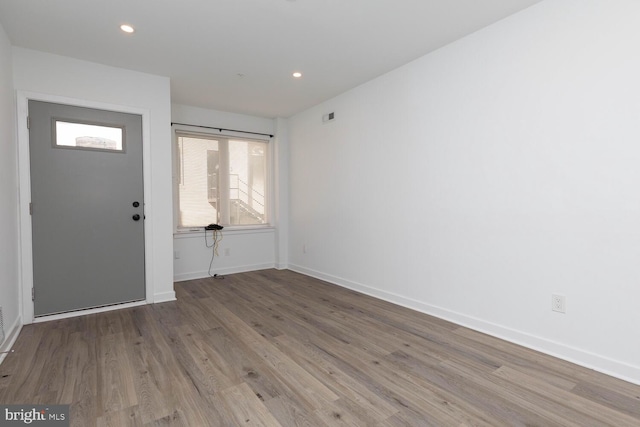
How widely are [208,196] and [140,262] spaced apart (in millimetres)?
1647

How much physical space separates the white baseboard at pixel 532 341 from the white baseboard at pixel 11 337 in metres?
3.28

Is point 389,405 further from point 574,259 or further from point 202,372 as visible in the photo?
point 574,259

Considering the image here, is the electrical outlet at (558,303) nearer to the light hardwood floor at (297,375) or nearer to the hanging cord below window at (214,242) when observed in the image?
the light hardwood floor at (297,375)

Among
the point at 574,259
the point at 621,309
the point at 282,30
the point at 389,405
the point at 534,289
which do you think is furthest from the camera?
the point at 282,30

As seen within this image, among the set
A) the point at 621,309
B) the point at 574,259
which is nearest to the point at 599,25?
the point at 574,259

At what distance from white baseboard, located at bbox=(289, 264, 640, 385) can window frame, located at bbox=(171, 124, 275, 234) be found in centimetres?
251

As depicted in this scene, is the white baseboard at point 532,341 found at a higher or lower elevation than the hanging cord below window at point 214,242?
lower

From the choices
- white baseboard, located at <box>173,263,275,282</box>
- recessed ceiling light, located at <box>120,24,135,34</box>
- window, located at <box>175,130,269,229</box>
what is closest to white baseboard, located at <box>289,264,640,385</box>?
white baseboard, located at <box>173,263,275,282</box>

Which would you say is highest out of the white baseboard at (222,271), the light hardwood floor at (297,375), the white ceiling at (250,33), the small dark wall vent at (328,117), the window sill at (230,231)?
→ the white ceiling at (250,33)

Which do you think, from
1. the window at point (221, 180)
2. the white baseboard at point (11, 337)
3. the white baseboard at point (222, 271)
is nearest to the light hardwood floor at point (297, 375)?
the white baseboard at point (11, 337)

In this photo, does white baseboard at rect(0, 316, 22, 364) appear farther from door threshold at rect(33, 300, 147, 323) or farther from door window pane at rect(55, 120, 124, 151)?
door window pane at rect(55, 120, 124, 151)

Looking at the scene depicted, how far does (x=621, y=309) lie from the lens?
2.02m

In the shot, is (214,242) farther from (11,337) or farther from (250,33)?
(250,33)

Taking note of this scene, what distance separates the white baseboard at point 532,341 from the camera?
2014mm
